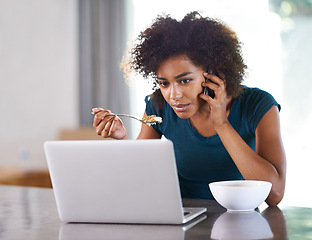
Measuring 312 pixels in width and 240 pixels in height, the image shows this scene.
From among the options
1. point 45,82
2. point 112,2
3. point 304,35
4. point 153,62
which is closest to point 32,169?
point 45,82

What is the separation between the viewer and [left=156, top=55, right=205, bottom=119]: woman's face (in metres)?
1.53

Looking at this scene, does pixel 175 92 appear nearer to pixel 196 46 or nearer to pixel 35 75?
pixel 196 46

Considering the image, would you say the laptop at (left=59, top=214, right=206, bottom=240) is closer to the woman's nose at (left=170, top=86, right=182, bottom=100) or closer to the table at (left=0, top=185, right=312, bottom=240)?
the table at (left=0, top=185, right=312, bottom=240)

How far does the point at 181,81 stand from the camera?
1536 millimetres

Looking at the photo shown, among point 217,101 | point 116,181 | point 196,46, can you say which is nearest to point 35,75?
point 196,46

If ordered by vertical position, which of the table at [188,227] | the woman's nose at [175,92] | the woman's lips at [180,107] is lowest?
the table at [188,227]

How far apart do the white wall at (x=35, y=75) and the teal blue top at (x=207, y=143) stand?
2654 millimetres

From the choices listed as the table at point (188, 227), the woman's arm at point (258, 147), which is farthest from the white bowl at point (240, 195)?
the woman's arm at point (258, 147)

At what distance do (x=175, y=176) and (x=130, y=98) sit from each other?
3.29m

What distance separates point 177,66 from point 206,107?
303mm

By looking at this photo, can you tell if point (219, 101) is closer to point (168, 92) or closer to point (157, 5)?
point (168, 92)

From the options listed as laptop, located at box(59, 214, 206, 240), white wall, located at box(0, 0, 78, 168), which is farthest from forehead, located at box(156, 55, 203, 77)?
white wall, located at box(0, 0, 78, 168)

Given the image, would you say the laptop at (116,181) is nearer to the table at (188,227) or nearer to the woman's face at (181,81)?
the table at (188,227)

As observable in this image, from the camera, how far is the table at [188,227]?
100cm
